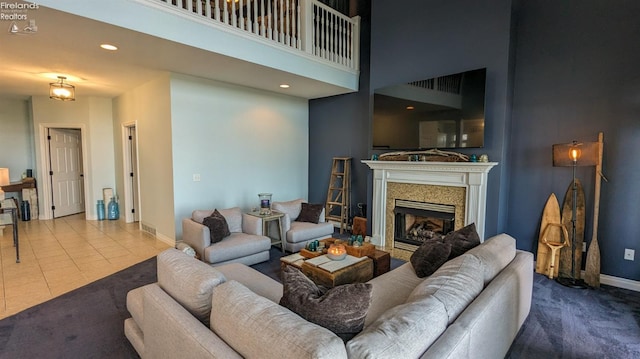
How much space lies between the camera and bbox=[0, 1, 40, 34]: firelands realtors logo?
96.7 inches

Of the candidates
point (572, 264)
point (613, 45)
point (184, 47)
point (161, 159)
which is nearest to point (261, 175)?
point (161, 159)

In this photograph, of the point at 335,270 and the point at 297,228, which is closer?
the point at 335,270

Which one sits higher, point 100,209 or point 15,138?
point 15,138

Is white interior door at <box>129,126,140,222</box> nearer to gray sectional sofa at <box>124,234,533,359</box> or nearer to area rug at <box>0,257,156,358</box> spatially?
area rug at <box>0,257,156,358</box>

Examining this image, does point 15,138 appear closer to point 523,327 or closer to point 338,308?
point 338,308

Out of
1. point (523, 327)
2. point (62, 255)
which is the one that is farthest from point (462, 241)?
point (62, 255)

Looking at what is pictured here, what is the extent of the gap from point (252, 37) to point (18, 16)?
86.3 inches

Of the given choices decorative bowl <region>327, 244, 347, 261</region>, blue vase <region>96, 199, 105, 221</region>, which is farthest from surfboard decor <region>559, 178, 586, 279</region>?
blue vase <region>96, 199, 105, 221</region>

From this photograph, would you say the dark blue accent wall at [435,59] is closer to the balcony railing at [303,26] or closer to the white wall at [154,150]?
the balcony railing at [303,26]

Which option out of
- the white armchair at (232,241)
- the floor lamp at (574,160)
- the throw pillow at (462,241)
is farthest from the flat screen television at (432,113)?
the white armchair at (232,241)

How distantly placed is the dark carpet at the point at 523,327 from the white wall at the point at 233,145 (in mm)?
1835

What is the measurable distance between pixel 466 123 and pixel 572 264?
6.76 feet

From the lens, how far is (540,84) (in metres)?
3.85

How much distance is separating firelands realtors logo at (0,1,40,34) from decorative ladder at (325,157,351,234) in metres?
4.44
